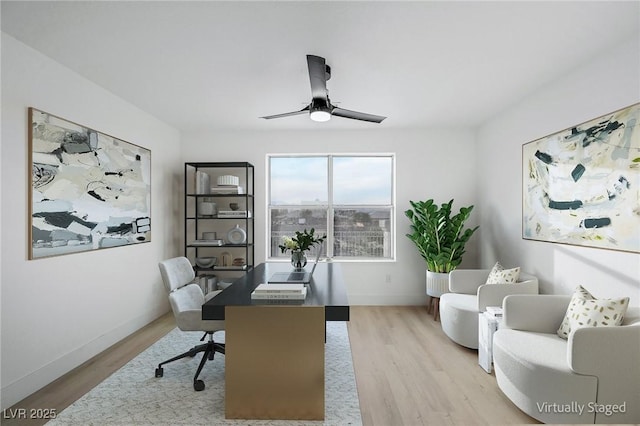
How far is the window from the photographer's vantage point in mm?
4988

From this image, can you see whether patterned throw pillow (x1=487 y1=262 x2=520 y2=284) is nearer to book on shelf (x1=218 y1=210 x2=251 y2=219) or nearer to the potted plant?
the potted plant

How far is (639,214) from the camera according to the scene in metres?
2.20

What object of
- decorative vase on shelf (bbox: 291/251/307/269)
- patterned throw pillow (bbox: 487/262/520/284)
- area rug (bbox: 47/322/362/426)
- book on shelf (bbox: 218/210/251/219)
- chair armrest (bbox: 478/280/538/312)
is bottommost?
area rug (bbox: 47/322/362/426)

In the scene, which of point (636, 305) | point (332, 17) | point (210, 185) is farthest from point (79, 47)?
point (636, 305)

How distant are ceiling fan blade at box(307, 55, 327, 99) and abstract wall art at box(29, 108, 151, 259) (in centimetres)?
209

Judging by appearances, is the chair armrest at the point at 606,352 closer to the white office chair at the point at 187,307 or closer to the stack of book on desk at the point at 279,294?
the stack of book on desk at the point at 279,294

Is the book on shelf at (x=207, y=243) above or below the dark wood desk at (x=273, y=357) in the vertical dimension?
above

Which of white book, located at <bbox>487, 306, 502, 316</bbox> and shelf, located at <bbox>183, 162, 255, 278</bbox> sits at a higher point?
shelf, located at <bbox>183, 162, 255, 278</bbox>

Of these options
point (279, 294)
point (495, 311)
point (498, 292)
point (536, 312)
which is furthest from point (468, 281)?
point (279, 294)

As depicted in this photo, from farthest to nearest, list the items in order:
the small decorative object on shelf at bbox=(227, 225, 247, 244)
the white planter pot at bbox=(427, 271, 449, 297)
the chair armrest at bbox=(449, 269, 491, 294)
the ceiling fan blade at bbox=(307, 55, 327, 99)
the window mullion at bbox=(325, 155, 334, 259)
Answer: the window mullion at bbox=(325, 155, 334, 259), the small decorative object on shelf at bbox=(227, 225, 247, 244), the white planter pot at bbox=(427, 271, 449, 297), the chair armrest at bbox=(449, 269, 491, 294), the ceiling fan blade at bbox=(307, 55, 327, 99)

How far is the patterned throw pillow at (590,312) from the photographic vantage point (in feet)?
6.77

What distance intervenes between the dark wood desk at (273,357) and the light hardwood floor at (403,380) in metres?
0.46

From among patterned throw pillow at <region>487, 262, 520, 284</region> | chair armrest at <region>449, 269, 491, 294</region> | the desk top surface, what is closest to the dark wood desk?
the desk top surface

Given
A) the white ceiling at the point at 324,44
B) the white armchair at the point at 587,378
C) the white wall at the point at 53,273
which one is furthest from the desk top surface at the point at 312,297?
the white ceiling at the point at 324,44
